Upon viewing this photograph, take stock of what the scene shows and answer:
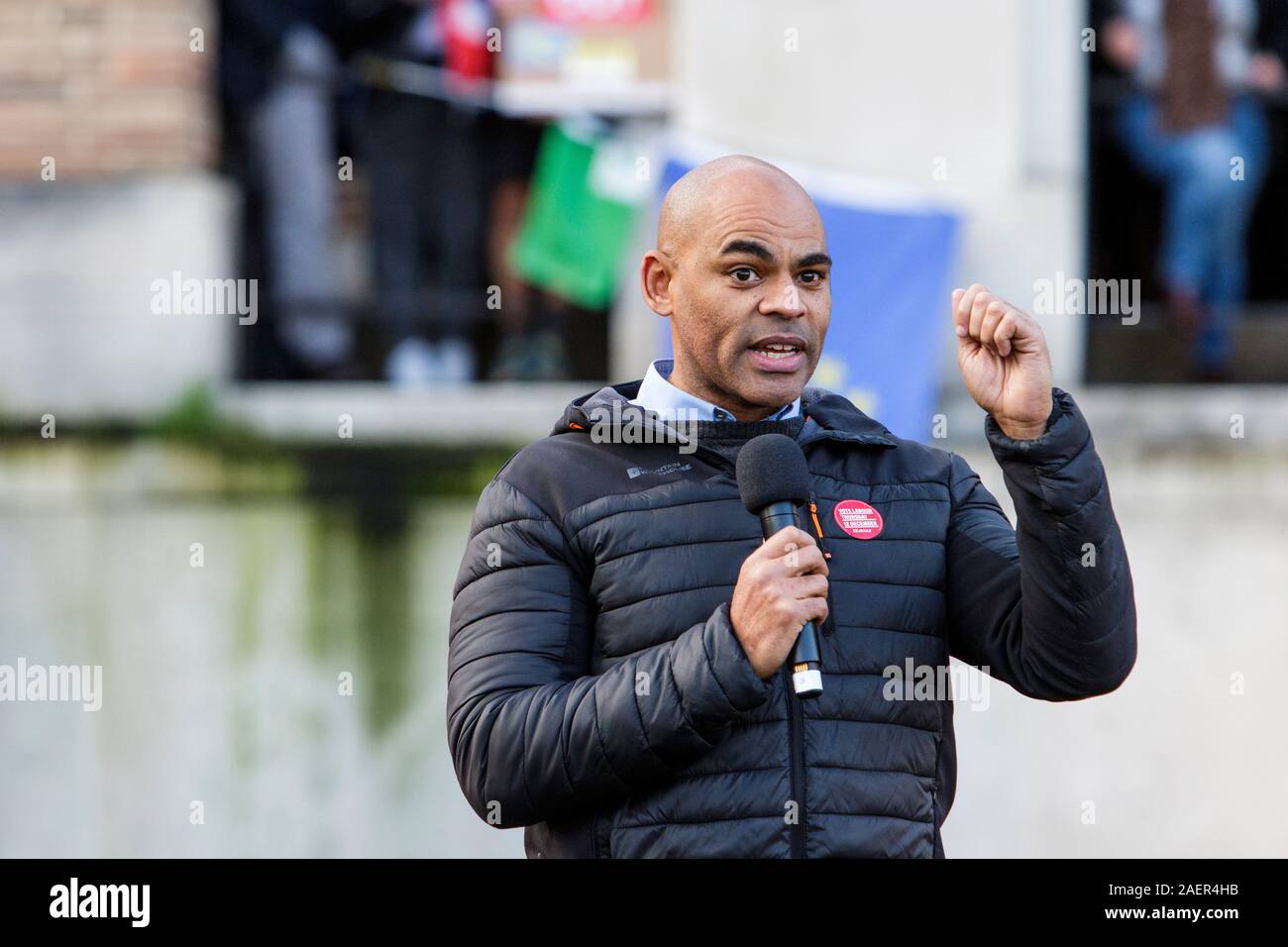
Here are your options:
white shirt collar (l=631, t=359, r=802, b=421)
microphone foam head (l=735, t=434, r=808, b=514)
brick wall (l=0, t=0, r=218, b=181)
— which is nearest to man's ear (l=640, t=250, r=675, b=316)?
white shirt collar (l=631, t=359, r=802, b=421)

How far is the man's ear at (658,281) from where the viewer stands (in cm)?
314

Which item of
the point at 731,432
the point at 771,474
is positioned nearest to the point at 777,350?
the point at 731,432

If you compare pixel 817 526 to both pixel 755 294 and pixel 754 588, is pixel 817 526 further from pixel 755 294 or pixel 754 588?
pixel 755 294

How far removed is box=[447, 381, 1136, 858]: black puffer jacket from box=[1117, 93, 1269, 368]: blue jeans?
4947 mm

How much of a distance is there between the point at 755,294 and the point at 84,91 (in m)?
5.07

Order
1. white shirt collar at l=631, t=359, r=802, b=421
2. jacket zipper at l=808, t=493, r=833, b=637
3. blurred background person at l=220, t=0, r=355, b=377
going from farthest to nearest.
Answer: blurred background person at l=220, t=0, r=355, b=377, white shirt collar at l=631, t=359, r=802, b=421, jacket zipper at l=808, t=493, r=833, b=637

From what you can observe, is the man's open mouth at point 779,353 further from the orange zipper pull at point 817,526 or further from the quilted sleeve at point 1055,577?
the quilted sleeve at point 1055,577

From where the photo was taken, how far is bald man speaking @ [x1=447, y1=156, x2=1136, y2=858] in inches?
106

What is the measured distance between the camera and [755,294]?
296 centimetres

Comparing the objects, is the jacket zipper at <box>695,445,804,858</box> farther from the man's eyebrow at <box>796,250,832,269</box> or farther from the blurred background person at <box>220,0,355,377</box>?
the blurred background person at <box>220,0,355,377</box>

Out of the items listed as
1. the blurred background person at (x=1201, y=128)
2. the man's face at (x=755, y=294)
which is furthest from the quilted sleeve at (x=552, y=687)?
the blurred background person at (x=1201, y=128)

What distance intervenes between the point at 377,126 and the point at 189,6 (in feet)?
3.09
